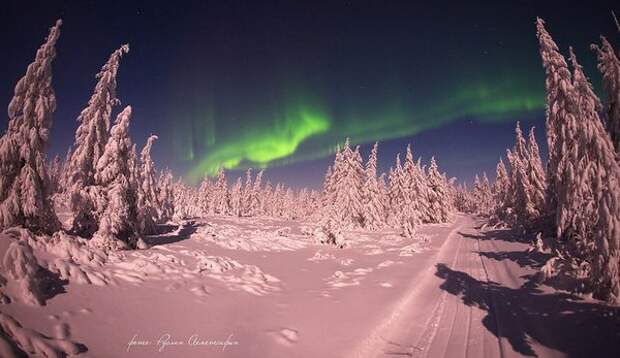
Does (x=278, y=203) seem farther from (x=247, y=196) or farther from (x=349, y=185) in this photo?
(x=349, y=185)

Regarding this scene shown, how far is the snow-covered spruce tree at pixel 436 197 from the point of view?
5556cm

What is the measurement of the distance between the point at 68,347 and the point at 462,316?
11.0 m

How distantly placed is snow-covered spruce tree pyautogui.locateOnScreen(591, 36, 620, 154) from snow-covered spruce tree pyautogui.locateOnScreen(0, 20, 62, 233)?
896 inches

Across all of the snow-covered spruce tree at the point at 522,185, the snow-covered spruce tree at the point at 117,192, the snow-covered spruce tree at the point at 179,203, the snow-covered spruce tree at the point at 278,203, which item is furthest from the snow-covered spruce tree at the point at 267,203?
the snow-covered spruce tree at the point at 117,192

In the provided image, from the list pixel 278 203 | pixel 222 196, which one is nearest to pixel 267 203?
pixel 278 203

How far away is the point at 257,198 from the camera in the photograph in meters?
95.1

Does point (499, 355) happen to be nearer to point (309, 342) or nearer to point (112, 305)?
point (309, 342)

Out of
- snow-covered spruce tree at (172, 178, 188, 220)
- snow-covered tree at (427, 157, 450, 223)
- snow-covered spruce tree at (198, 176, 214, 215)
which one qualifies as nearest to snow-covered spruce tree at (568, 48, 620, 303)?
snow-covered spruce tree at (172, 178, 188, 220)

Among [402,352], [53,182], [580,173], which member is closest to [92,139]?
[53,182]

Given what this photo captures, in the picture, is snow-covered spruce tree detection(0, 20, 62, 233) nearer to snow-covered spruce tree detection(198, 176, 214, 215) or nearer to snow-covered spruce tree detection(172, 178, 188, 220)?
snow-covered spruce tree detection(172, 178, 188, 220)

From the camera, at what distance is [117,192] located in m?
13.7

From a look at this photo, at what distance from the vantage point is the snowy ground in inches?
268

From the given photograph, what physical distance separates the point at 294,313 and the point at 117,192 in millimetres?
10701

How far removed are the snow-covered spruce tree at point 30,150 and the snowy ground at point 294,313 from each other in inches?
91.6
